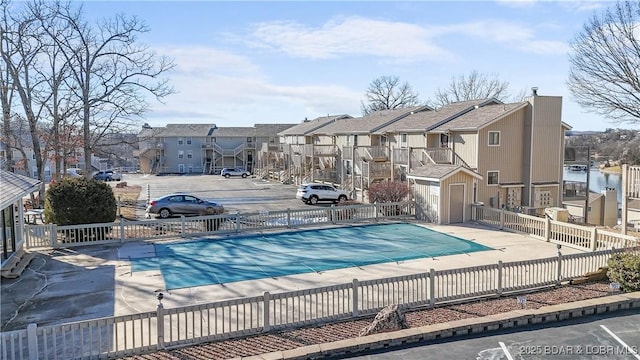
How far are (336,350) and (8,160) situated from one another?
90.9 ft

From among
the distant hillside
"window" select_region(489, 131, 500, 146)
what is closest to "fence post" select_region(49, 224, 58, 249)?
"window" select_region(489, 131, 500, 146)

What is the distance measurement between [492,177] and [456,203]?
15.6ft

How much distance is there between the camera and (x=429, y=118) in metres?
32.2

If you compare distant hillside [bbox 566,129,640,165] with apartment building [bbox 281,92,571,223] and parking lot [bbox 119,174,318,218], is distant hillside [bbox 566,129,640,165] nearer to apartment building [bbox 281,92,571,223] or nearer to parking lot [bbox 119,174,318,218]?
apartment building [bbox 281,92,571,223]

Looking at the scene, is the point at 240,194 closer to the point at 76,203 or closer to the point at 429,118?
the point at 429,118

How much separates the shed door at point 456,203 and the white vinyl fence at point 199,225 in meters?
2.26

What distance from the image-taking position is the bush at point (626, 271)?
1179cm

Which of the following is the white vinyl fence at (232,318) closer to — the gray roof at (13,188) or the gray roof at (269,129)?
the gray roof at (13,188)

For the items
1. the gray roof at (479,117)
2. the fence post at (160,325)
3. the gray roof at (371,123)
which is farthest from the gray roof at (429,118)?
the fence post at (160,325)

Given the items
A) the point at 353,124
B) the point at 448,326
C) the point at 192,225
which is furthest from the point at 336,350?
the point at 353,124

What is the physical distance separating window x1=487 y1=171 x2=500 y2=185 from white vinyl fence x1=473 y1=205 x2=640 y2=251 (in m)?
3.96

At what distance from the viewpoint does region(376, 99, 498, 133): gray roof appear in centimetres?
3018

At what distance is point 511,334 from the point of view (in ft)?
31.3

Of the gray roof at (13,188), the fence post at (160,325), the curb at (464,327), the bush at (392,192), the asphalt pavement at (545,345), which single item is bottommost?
the asphalt pavement at (545,345)
